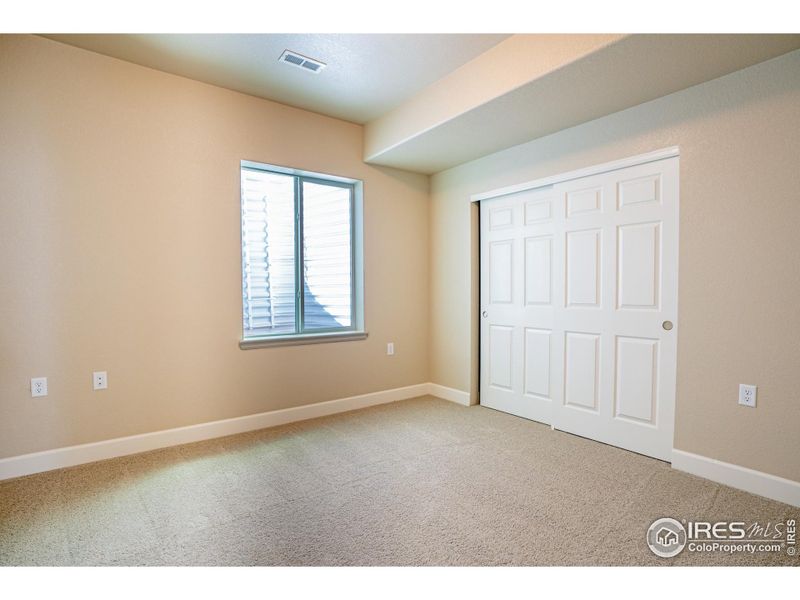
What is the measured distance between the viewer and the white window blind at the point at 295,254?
11.5 feet

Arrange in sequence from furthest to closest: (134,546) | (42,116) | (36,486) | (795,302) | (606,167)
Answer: (606,167)
(42,116)
(36,486)
(795,302)
(134,546)

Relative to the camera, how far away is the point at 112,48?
2664mm

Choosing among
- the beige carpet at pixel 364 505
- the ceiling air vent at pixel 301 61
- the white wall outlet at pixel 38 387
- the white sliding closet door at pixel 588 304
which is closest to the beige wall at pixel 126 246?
the white wall outlet at pixel 38 387

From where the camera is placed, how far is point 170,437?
119 inches

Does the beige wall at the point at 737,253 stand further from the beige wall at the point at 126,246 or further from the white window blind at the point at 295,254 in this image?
the beige wall at the point at 126,246

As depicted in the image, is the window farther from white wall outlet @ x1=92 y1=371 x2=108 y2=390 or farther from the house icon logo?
the house icon logo

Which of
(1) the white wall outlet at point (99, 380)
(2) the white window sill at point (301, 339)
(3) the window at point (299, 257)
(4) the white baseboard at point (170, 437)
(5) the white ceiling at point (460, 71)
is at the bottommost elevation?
(4) the white baseboard at point (170, 437)

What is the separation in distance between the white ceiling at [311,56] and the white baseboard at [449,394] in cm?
272

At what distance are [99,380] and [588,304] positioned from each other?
3449 mm
